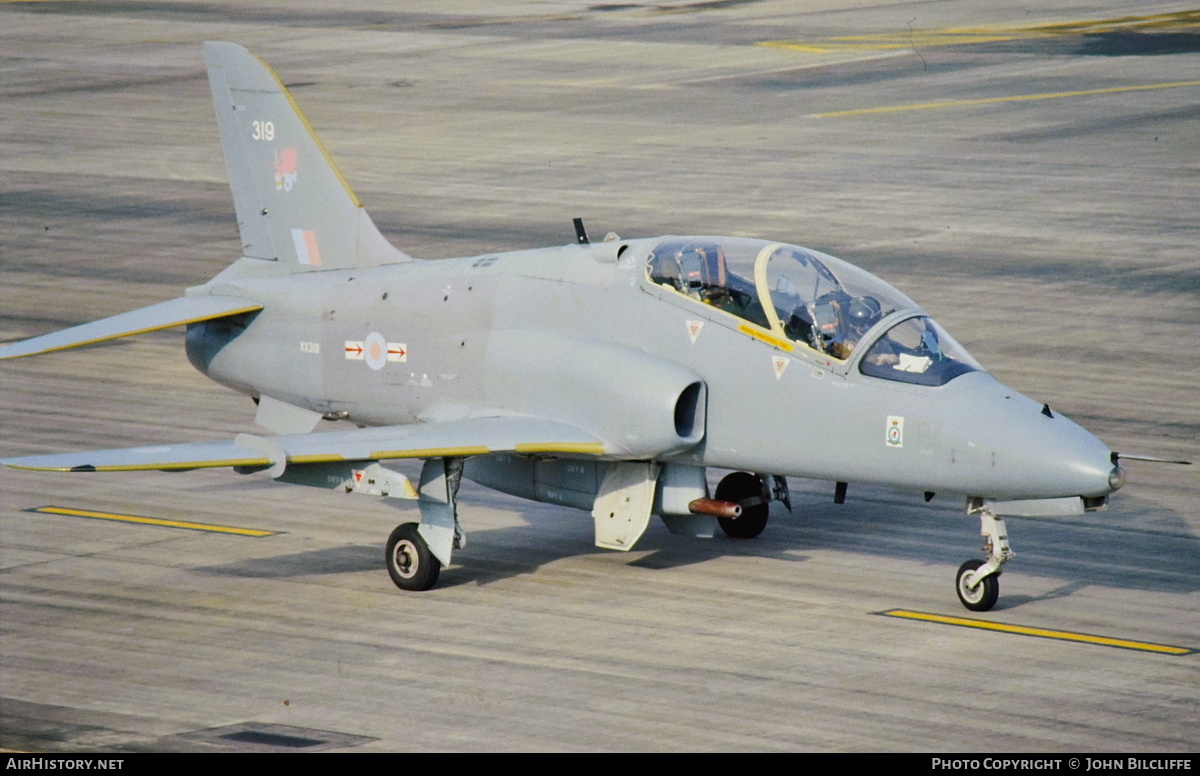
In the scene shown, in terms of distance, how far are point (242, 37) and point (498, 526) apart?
4047 cm

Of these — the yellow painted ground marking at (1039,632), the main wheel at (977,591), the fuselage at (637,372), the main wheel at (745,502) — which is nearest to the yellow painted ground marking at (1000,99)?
the main wheel at (745,502)

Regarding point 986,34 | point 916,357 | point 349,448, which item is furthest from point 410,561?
point 986,34

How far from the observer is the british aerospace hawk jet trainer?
15.7m

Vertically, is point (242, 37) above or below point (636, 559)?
above

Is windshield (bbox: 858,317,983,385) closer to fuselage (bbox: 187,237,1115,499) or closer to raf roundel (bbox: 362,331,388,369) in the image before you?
fuselage (bbox: 187,237,1115,499)

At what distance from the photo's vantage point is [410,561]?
1711cm

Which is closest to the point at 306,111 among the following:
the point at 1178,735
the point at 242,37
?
the point at 242,37

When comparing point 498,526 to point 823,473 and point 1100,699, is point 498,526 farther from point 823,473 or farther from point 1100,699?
point 1100,699

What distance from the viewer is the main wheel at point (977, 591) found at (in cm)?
1608

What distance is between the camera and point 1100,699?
14227 mm

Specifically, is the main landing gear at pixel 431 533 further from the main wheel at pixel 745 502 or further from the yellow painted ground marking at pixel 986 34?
the yellow painted ground marking at pixel 986 34

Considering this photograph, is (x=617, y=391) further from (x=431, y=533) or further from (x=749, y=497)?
(x=749, y=497)

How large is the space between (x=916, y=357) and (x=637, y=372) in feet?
7.87

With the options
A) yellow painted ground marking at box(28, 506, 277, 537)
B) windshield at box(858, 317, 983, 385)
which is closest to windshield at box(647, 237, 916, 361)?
windshield at box(858, 317, 983, 385)
